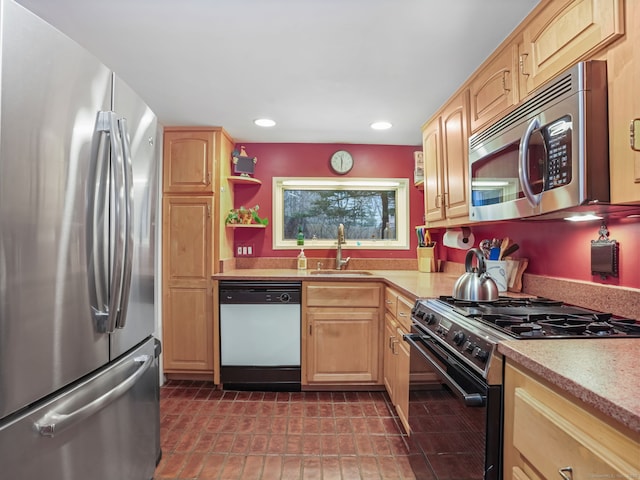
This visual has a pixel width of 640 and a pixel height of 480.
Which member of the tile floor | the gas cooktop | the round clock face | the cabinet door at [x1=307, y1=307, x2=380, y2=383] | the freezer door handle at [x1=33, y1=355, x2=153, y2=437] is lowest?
the tile floor

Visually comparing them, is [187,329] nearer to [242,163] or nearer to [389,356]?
[242,163]

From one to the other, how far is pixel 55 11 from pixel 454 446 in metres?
2.39

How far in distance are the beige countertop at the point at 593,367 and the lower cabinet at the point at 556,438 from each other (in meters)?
0.04

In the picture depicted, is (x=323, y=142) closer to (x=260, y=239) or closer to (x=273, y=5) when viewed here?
(x=260, y=239)

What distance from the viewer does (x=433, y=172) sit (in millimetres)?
2500

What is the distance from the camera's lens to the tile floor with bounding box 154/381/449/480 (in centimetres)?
178

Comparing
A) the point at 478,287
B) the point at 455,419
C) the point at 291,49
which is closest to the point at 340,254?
the point at 478,287

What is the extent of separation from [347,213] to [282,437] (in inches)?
83.0

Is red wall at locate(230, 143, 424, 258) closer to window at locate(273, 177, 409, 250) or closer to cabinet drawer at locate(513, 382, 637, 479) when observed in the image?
window at locate(273, 177, 409, 250)

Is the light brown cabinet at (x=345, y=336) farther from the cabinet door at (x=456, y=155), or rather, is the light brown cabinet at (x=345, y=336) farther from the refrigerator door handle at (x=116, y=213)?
the refrigerator door handle at (x=116, y=213)

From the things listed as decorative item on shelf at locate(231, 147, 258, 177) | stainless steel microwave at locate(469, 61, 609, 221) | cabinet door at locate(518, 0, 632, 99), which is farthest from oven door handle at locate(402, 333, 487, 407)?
decorative item on shelf at locate(231, 147, 258, 177)

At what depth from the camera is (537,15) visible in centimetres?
138

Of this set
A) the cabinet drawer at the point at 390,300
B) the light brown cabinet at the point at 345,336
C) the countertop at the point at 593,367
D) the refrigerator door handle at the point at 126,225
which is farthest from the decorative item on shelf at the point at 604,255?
the refrigerator door handle at the point at 126,225

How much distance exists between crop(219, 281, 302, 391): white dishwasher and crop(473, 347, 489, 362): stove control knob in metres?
1.79
